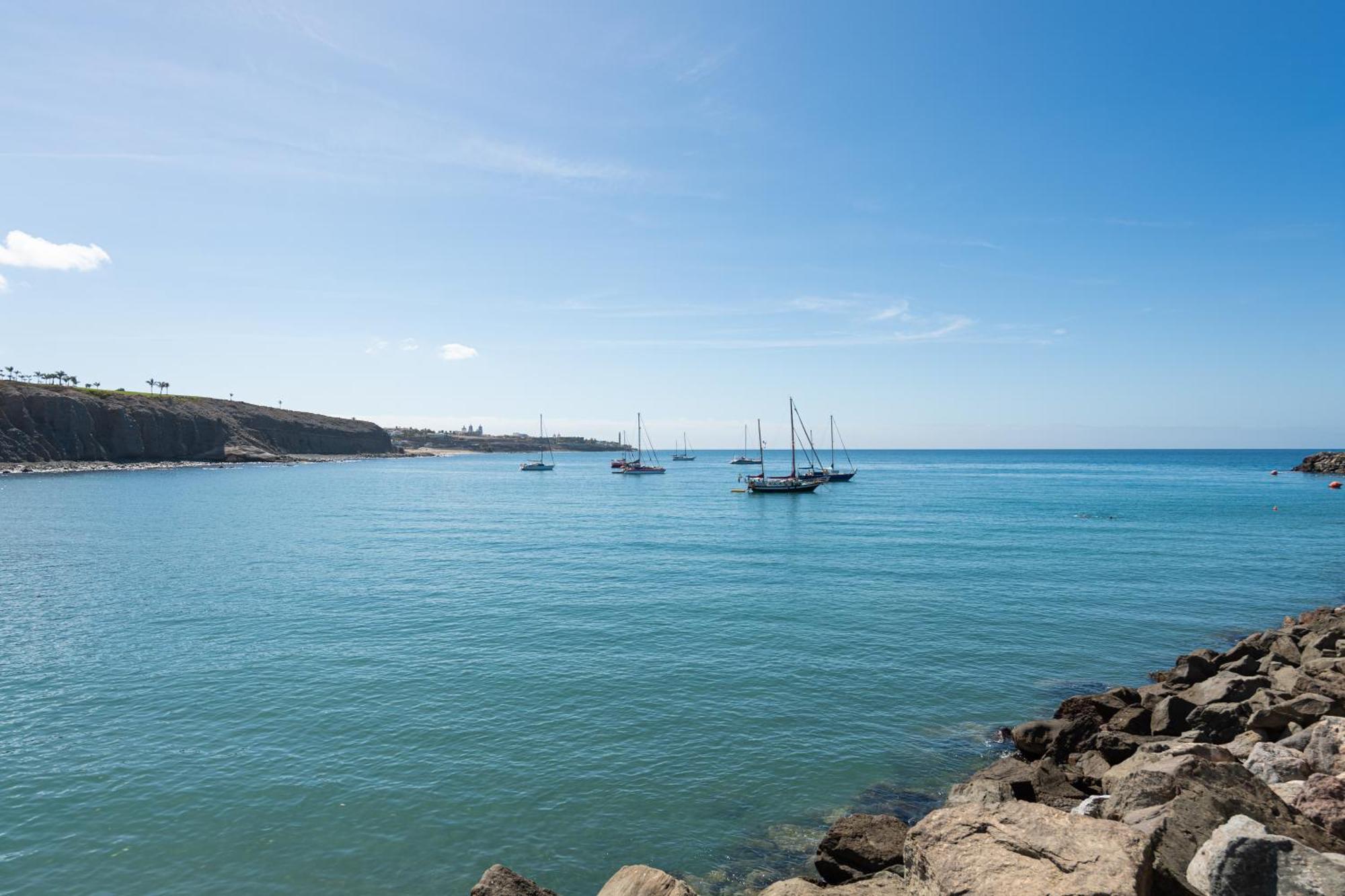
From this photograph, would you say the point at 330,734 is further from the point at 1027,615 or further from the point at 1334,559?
the point at 1334,559

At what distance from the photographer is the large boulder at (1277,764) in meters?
12.2

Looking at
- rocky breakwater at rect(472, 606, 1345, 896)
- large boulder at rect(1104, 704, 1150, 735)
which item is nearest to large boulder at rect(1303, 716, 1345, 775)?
rocky breakwater at rect(472, 606, 1345, 896)

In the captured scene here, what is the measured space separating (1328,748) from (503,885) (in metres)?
14.5

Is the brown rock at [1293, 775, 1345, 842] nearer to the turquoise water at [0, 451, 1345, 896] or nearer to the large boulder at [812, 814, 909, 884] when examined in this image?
the large boulder at [812, 814, 909, 884]

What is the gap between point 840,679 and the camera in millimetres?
22234

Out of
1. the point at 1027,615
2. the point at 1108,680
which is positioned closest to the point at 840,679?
the point at 1108,680

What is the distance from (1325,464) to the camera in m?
128

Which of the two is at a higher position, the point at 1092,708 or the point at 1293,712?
the point at 1293,712

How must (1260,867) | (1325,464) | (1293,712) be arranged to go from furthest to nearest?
1. (1325,464)
2. (1293,712)
3. (1260,867)

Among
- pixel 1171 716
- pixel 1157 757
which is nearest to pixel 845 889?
pixel 1157 757

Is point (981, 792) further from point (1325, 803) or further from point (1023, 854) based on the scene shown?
point (1023, 854)

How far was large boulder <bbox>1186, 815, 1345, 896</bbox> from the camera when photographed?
7.61 metres

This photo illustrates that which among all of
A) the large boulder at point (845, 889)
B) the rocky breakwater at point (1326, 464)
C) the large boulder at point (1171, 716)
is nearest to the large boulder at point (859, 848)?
the large boulder at point (845, 889)

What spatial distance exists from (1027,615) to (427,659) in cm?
2494
